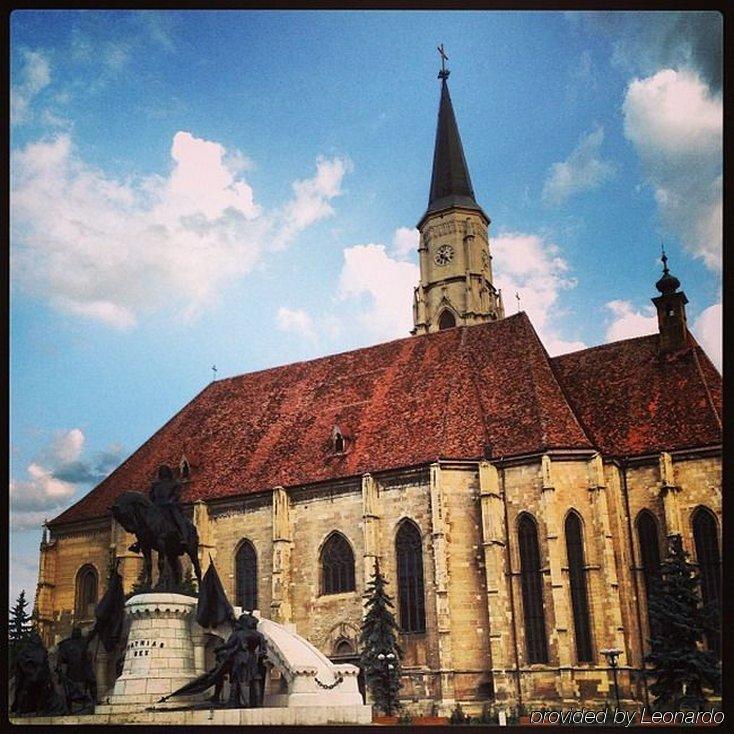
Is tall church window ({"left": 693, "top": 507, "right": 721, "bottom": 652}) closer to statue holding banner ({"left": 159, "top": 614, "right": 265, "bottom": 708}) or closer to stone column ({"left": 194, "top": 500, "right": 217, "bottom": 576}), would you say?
statue holding banner ({"left": 159, "top": 614, "right": 265, "bottom": 708})

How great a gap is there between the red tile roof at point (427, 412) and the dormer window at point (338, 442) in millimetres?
344

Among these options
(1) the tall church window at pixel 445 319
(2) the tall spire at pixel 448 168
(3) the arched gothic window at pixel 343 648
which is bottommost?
(3) the arched gothic window at pixel 343 648

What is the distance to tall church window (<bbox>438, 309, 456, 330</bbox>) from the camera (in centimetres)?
5084

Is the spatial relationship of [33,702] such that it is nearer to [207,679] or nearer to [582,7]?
[207,679]

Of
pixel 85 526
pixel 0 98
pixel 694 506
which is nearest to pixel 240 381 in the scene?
pixel 85 526

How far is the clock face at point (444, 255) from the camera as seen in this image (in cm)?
5219

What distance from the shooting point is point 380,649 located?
1174 inches

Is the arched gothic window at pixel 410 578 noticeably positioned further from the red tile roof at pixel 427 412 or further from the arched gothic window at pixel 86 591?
the arched gothic window at pixel 86 591

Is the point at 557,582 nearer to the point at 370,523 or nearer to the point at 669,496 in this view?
the point at 669,496

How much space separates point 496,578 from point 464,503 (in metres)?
2.70

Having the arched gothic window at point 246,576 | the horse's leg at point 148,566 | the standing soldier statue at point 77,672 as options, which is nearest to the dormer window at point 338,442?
the arched gothic window at point 246,576

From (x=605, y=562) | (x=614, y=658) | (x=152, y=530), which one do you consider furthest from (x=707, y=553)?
(x=152, y=530)

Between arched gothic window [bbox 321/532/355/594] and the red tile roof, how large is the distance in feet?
7.31

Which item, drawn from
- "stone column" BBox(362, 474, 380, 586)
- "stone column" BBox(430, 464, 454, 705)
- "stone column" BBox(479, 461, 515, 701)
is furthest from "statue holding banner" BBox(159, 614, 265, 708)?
"stone column" BBox(362, 474, 380, 586)
